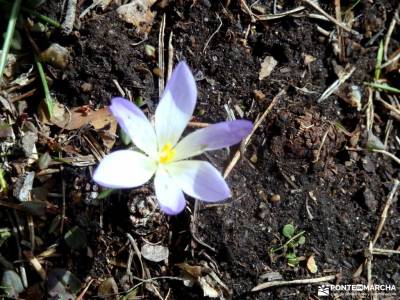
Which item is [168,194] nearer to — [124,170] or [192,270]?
[124,170]

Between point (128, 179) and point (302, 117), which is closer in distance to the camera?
point (128, 179)

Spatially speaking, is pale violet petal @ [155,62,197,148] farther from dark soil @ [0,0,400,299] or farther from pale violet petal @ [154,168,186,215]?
dark soil @ [0,0,400,299]

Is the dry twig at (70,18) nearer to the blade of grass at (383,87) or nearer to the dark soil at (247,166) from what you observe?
the dark soil at (247,166)

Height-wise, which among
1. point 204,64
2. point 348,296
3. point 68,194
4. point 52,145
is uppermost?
point 204,64

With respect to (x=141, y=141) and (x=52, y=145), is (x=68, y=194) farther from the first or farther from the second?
(x=141, y=141)

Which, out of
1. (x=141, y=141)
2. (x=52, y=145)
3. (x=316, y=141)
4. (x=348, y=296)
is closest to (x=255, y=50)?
(x=316, y=141)

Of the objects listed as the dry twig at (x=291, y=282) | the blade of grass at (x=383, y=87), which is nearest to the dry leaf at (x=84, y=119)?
the dry twig at (x=291, y=282)

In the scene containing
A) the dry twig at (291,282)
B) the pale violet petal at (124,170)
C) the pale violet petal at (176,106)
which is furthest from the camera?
the dry twig at (291,282)

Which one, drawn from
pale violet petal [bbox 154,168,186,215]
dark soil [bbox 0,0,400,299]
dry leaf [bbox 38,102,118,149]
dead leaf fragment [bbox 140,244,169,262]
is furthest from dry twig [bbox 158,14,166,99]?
dead leaf fragment [bbox 140,244,169,262]
